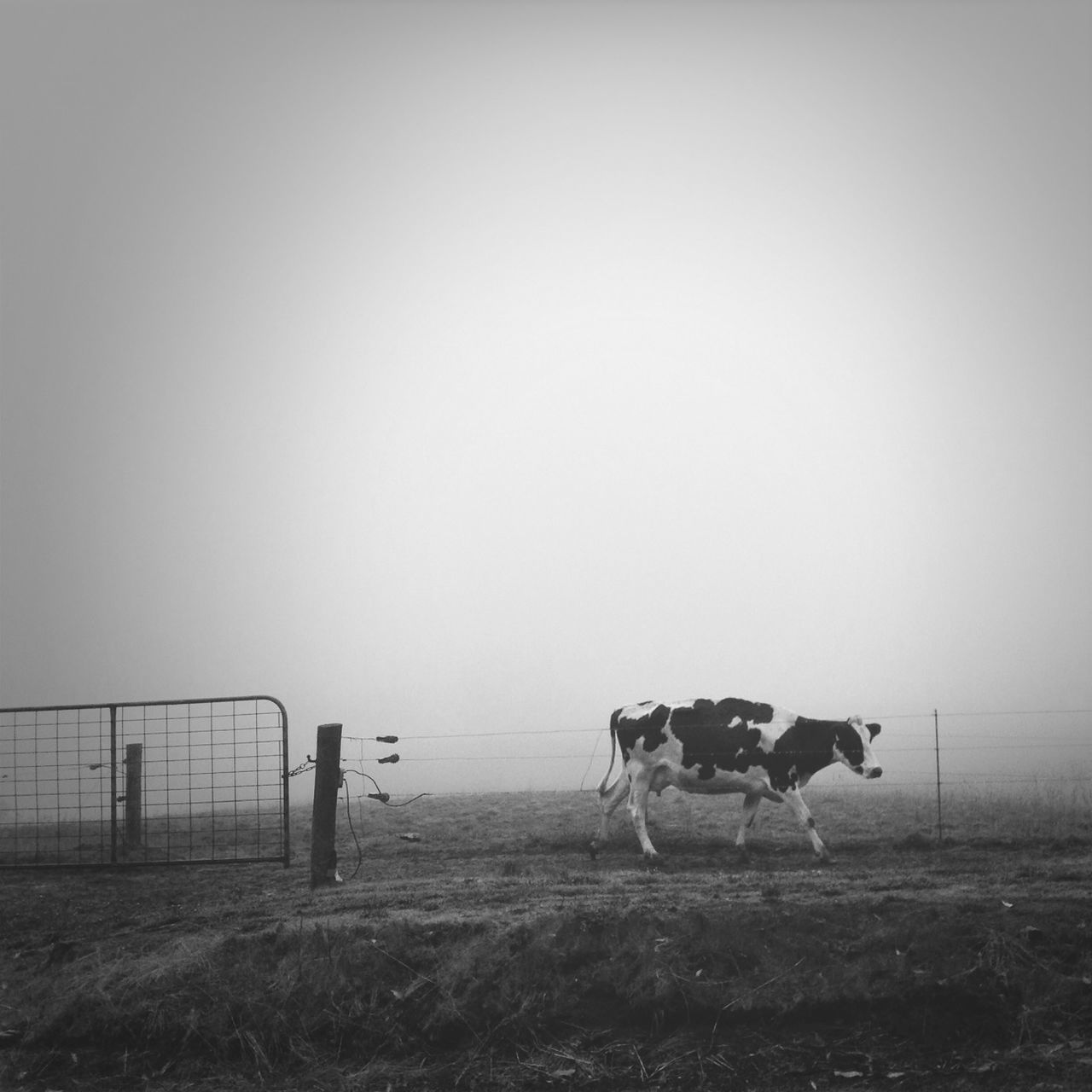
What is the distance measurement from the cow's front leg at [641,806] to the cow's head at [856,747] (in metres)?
3.31

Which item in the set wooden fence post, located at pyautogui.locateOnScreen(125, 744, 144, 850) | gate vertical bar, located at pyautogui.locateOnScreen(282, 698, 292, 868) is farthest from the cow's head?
wooden fence post, located at pyautogui.locateOnScreen(125, 744, 144, 850)

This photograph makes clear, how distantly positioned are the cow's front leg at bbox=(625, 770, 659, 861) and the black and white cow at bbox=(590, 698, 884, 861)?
19 millimetres

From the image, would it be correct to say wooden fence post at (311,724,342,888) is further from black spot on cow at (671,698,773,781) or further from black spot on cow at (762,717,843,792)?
black spot on cow at (762,717,843,792)

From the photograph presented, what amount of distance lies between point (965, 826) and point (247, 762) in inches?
517

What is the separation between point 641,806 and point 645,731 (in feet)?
4.57

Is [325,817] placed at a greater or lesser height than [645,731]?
lesser

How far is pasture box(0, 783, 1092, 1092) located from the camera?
953cm

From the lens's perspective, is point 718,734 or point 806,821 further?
point 718,734

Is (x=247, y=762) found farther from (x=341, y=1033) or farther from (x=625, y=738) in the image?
(x=341, y=1033)

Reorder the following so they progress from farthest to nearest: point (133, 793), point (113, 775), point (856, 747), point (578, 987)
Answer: point (133, 793), point (856, 747), point (113, 775), point (578, 987)

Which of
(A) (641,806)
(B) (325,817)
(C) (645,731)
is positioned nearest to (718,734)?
(C) (645,731)

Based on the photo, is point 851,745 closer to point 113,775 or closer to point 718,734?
point 718,734

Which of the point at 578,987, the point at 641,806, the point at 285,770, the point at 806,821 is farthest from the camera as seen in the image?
the point at 641,806

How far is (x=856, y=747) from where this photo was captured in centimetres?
1678
